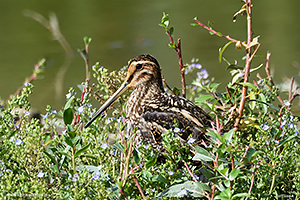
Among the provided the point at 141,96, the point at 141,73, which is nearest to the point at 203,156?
the point at 141,96

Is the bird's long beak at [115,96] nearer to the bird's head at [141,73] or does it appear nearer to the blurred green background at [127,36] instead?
the bird's head at [141,73]

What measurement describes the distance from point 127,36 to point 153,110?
23.7 feet

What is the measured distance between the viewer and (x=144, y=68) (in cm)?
395

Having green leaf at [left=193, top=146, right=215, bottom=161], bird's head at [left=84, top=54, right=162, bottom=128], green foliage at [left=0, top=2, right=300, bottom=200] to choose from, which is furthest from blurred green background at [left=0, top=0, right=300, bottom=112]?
green leaf at [left=193, top=146, right=215, bottom=161]

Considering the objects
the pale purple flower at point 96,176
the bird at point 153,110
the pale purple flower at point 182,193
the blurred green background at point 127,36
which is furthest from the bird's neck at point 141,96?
the blurred green background at point 127,36

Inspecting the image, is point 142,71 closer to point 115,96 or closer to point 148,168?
point 115,96

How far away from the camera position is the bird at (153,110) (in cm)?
331

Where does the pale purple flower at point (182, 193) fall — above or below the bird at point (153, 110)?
below

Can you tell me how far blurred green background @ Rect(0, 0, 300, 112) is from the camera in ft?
27.8

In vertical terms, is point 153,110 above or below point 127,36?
below

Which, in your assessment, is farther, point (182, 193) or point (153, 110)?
point (153, 110)

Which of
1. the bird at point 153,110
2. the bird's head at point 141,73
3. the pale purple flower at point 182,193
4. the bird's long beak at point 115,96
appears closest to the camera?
the pale purple flower at point 182,193

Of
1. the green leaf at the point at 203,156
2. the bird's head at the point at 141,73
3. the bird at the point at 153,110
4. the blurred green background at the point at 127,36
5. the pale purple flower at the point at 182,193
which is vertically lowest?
the pale purple flower at the point at 182,193

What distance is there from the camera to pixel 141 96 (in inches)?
151
